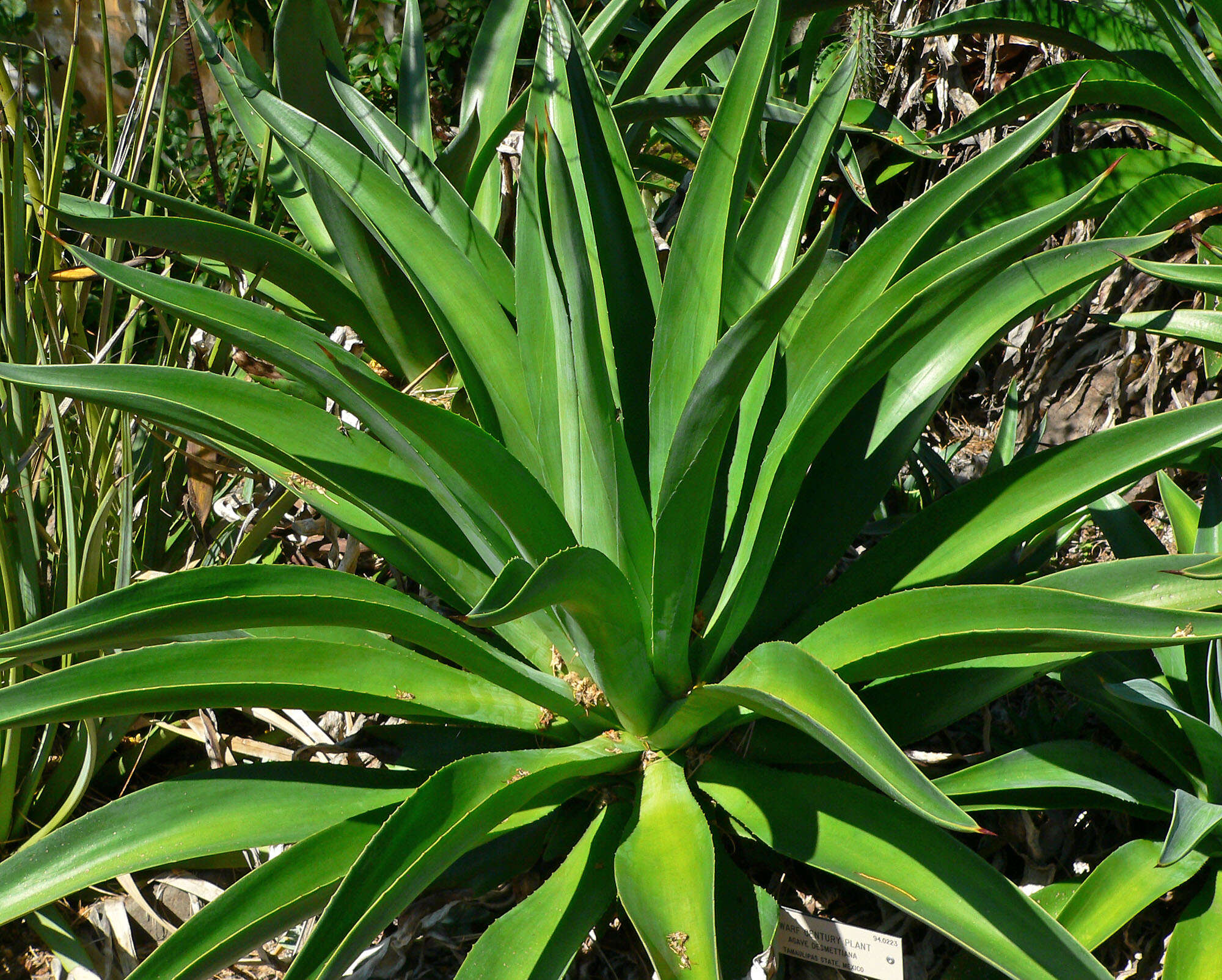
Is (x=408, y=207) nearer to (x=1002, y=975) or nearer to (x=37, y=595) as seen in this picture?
(x=37, y=595)

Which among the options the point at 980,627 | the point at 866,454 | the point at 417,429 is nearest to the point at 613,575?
the point at 417,429

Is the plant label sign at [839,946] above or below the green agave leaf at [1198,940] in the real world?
above

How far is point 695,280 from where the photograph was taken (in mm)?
1195

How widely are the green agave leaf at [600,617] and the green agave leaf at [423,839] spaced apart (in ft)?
0.26

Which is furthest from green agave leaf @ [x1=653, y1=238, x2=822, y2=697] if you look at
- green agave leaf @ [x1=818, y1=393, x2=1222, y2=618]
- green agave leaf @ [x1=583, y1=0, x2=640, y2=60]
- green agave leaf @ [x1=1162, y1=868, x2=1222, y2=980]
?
green agave leaf @ [x1=583, y1=0, x2=640, y2=60]

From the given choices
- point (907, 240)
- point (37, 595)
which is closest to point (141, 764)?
point (37, 595)

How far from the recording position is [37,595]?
149 cm

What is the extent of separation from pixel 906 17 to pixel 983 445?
100 centimetres

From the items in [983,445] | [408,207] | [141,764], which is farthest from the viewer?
[983,445]

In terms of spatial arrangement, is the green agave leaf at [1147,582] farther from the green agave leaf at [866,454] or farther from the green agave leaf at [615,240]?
the green agave leaf at [615,240]

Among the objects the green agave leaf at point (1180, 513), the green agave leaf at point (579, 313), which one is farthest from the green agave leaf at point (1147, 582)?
the green agave leaf at point (579, 313)

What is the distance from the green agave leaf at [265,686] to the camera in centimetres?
92

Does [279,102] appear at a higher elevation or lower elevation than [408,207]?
higher

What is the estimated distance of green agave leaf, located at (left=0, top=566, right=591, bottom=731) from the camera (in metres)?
0.89
